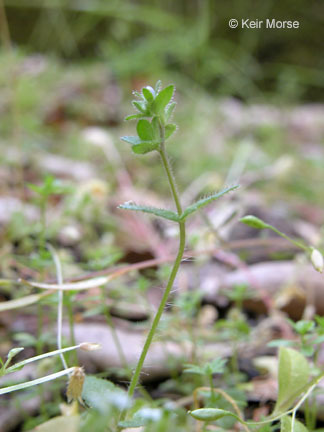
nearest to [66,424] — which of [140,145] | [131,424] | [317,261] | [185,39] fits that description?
[131,424]

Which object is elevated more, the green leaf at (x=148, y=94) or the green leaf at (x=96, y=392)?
the green leaf at (x=148, y=94)

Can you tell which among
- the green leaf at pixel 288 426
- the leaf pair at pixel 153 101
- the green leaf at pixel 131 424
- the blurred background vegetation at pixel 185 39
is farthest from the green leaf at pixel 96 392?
the blurred background vegetation at pixel 185 39

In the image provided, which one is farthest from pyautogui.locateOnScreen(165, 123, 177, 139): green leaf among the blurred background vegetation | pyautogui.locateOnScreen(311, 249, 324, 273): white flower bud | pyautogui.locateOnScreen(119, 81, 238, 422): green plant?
the blurred background vegetation

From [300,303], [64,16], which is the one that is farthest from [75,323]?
[64,16]

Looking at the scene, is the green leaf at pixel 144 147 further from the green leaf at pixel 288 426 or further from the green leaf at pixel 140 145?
the green leaf at pixel 288 426

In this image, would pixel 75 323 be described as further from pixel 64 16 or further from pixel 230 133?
pixel 64 16

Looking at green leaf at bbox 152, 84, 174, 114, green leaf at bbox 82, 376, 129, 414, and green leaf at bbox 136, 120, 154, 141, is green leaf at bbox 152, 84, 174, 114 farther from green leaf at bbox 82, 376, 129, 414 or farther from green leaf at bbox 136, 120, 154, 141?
green leaf at bbox 82, 376, 129, 414

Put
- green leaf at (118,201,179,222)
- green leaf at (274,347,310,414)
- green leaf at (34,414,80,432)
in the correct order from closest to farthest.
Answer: green leaf at (34,414,80,432) < green leaf at (118,201,179,222) < green leaf at (274,347,310,414)

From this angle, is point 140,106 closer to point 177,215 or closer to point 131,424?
point 177,215

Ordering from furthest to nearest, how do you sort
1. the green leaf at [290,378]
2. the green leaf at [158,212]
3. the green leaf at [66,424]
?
the green leaf at [290,378] → the green leaf at [158,212] → the green leaf at [66,424]
